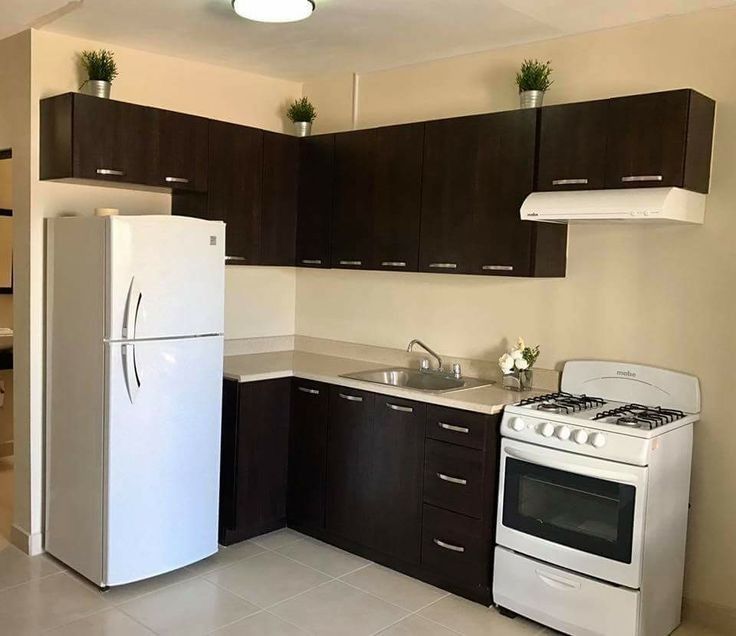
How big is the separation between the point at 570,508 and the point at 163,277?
2060 millimetres

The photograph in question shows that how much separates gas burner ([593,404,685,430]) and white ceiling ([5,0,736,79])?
173 cm

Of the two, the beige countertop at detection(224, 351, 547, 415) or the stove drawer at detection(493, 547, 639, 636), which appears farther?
the beige countertop at detection(224, 351, 547, 415)

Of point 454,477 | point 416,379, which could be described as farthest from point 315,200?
point 454,477

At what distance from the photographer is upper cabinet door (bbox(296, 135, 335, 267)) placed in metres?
4.39

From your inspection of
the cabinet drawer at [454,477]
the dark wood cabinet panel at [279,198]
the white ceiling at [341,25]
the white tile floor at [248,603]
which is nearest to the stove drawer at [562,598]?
the white tile floor at [248,603]

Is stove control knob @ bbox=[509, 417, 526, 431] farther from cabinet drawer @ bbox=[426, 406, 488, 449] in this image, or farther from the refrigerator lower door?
the refrigerator lower door

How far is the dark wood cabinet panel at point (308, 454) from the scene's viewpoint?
404 centimetres

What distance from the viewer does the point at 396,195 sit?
4.04 metres

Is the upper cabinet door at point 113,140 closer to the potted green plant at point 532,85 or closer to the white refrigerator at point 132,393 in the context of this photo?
the white refrigerator at point 132,393

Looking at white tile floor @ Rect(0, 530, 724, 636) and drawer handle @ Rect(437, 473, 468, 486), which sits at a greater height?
drawer handle @ Rect(437, 473, 468, 486)

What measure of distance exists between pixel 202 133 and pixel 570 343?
2.21 m

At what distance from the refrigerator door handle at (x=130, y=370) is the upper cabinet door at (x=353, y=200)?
1394 millimetres

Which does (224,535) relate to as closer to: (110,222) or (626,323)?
(110,222)

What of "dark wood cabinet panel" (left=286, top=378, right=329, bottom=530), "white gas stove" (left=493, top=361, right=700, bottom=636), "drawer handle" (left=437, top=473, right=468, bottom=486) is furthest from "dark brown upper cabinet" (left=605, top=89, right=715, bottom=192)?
"dark wood cabinet panel" (left=286, top=378, right=329, bottom=530)
